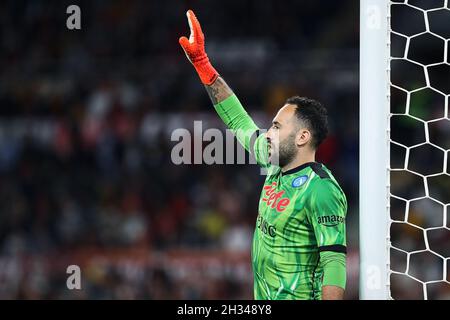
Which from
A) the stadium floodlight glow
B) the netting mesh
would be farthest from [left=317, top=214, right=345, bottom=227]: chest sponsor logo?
the netting mesh

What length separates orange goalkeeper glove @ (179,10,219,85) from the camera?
4.46m

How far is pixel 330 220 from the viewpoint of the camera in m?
3.80

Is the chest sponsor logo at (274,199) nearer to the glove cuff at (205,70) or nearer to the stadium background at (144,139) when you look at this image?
the glove cuff at (205,70)

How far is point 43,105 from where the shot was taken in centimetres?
1173

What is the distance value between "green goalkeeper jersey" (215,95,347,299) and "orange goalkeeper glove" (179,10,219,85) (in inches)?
28.4

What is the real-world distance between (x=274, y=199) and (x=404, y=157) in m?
6.71

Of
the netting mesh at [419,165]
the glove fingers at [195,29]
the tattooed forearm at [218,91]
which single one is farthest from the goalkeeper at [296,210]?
the netting mesh at [419,165]

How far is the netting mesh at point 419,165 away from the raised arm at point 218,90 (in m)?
4.30

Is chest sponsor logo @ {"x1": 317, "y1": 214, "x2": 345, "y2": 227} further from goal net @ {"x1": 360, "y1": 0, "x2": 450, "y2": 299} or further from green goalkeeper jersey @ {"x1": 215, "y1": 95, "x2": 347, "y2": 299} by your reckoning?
goal net @ {"x1": 360, "y1": 0, "x2": 450, "y2": 299}

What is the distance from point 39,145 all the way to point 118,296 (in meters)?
2.64

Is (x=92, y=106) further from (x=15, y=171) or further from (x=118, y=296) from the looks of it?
(x=118, y=296)

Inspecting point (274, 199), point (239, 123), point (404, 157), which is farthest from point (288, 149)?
Result: point (404, 157)

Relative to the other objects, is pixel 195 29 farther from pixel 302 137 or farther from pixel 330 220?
pixel 330 220

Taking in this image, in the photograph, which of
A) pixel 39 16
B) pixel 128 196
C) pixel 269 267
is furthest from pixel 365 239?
pixel 39 16
